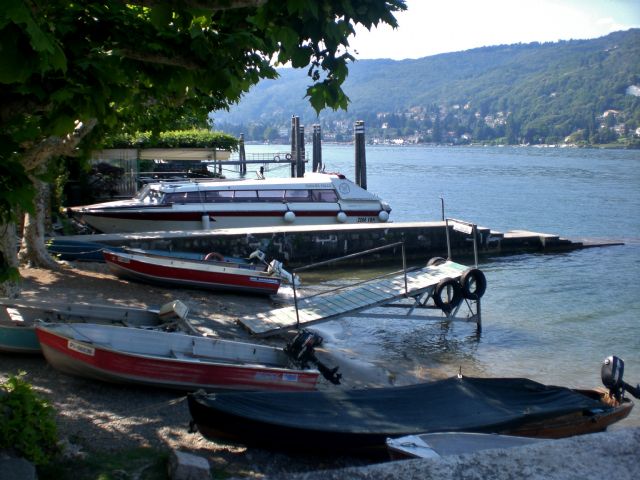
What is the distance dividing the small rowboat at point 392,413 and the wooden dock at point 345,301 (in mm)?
4726

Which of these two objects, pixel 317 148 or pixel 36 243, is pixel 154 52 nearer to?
pixel 36 243

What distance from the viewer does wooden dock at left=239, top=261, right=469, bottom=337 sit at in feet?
46.2

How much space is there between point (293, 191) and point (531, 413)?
20333 millimetres

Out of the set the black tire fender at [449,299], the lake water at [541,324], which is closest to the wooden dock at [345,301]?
the black tire fender at [449,299]

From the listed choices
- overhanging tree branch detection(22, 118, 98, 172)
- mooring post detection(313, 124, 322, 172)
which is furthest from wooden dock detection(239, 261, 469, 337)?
mooring post detection(313, 124, 322, 172)

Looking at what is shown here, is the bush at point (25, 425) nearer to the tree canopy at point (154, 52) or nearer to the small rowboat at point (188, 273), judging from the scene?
the tree canopy at point (154, 52)

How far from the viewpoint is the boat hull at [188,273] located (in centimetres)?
1839

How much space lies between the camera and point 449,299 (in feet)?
54.0

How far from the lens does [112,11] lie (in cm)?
655

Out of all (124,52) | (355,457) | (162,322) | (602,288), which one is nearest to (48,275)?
(162,322)

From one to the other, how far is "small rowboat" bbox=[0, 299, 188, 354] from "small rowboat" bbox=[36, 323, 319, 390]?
2.19 feet

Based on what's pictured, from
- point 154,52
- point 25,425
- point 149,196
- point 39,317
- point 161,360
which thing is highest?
point 154,52

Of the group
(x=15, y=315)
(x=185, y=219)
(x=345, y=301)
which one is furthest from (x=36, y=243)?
(x=185, y=219)

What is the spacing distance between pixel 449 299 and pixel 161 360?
8018 mm
